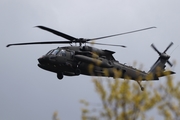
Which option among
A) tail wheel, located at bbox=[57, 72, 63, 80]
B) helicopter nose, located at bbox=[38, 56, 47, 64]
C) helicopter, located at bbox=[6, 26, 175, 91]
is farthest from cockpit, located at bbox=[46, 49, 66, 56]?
tail wheel, located at bbox=[57, 72, 63, 80]

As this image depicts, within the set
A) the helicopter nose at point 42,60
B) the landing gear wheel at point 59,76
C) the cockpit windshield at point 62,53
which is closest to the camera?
the helicopter nose at point 42,60

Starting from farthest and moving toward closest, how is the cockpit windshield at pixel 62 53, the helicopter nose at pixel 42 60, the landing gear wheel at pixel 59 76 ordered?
the landing gear wheel at pixel 59 76 < the cockpit windshield at pixel 62 53 < the helicopter nose at pixel 42 60

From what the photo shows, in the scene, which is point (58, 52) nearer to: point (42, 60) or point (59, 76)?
point (42, 60)

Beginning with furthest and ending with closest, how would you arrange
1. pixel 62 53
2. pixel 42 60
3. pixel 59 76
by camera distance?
pixel 59 76, pixel 62 53, pixel 42 60

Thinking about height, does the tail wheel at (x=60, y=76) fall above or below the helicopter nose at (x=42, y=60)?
below

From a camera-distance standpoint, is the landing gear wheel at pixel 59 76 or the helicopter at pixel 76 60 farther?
the landing gear wheel at pixel 59 76

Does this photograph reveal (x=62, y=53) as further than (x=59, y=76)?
No

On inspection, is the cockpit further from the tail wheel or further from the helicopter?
A: the tail wheel

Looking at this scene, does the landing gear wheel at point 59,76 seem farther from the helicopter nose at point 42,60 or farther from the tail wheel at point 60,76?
the helicopter nose at point 42,60

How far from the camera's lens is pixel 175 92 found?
12.5 meters

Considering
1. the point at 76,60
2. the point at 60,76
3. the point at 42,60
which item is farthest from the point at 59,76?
the point at 42,60

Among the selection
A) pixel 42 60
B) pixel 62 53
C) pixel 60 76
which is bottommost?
pixel 60 76

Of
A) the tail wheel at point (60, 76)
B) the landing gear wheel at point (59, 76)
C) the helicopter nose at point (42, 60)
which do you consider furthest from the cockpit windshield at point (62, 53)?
the landing gear wheel at point (59, 76)

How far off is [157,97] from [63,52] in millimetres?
20956
